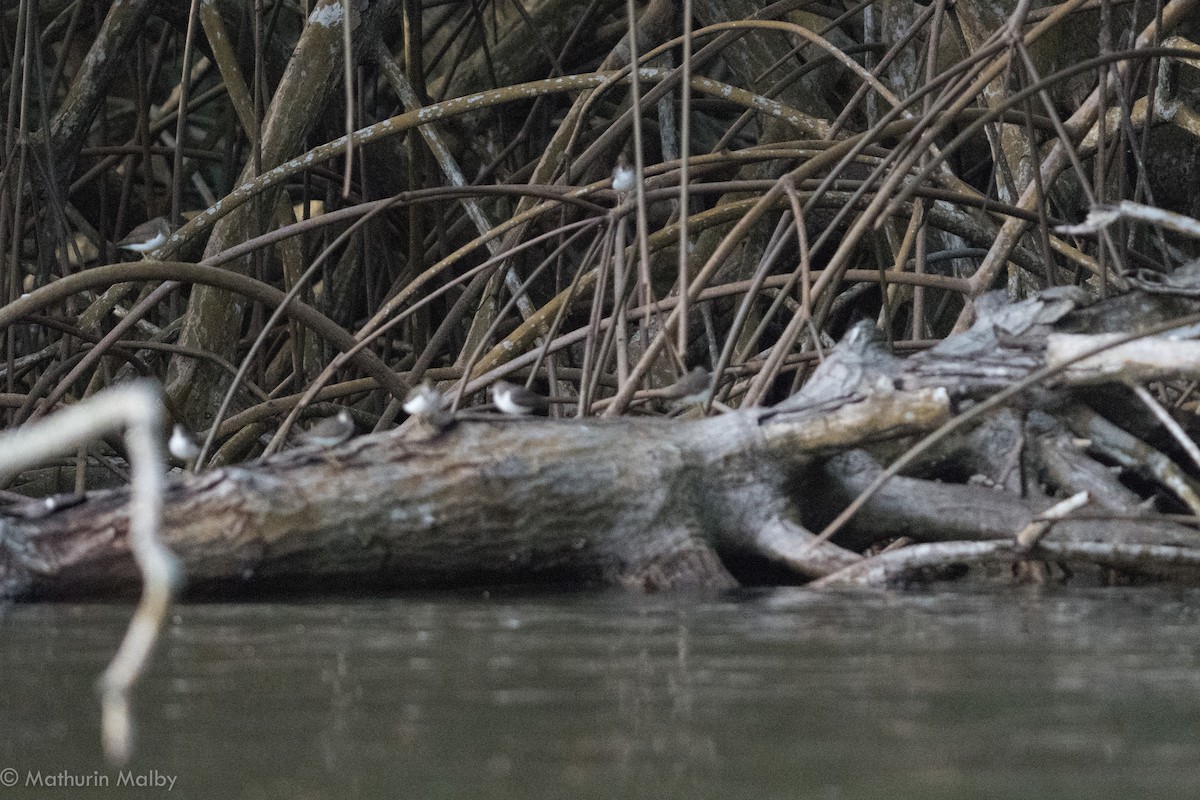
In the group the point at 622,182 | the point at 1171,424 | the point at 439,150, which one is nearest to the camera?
the point at 1171,424

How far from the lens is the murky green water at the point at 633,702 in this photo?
162 cm

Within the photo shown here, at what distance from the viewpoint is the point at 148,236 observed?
6559 millimetres

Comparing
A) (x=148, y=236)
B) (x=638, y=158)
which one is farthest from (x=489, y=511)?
(x=148, y=236)

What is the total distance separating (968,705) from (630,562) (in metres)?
1.55

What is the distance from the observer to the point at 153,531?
3.17ft

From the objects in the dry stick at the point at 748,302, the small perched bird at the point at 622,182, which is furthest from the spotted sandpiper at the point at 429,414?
the small perched bird at the point at 622,182

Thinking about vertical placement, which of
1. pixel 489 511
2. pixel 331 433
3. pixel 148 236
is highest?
pixel 148 236

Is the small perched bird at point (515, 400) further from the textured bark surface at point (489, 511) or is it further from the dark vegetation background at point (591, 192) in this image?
the textured bark surface at point (489, 511)

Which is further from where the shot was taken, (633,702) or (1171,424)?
(1171,424)

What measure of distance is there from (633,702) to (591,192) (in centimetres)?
Answer: 297

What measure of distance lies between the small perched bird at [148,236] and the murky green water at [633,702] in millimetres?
3453

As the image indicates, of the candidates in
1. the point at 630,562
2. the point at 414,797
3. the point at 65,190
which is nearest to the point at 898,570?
the point at 630,562

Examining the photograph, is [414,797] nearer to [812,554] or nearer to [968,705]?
[968,705]

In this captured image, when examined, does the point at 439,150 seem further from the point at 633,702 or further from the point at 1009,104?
the point at 633,702
